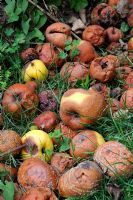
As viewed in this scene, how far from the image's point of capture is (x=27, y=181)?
13.2ft

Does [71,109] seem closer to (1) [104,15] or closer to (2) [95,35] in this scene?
(2) [95,35]

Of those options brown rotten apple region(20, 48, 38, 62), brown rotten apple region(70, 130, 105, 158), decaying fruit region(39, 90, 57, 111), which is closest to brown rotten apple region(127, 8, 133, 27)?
brown rotten apple region(20, 48, 38, 62)

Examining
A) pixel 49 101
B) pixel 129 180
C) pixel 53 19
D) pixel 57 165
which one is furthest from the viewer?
pixel 53 19

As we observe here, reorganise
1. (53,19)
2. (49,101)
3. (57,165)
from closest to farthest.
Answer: (57,165) → (49,101) → (53,19)

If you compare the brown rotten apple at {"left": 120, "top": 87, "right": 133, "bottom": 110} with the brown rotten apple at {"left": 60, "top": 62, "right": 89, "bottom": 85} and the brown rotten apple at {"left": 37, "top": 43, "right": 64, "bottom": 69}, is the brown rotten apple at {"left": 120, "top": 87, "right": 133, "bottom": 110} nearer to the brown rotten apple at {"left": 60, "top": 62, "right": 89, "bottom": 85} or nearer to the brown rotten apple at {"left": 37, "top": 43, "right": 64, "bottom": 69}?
the brown rotten apple at {"left": 60, "top": 62, "right": 89, "bottom": 85}

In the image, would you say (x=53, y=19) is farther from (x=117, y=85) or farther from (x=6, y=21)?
(x=117, y=85)

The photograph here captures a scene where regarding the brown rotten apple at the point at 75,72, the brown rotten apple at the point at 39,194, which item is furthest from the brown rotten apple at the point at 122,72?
the brown rotten apple at the point at 39,194

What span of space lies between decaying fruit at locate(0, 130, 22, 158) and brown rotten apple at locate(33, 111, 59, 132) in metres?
0.37

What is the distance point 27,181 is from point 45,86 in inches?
61.2

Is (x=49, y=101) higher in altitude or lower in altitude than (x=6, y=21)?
lower

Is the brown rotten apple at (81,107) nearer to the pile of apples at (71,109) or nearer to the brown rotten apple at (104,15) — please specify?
the pile of apples at (71,109)

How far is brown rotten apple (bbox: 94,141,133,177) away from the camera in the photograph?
154 inches

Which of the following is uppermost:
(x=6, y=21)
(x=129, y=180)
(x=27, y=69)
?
(x=6, y=21)

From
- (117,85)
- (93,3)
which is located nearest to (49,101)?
(117,85)
